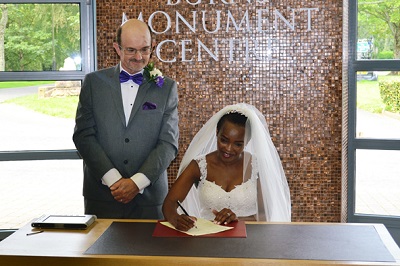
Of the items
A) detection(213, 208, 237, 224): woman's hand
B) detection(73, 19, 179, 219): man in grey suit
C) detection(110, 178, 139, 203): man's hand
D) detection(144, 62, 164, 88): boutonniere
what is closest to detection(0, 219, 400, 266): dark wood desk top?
detection(213, 208, 237, 224): woman's hand

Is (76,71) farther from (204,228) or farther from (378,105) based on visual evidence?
(204,228)

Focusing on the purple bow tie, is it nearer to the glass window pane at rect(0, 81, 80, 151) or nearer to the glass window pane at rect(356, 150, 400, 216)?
the glass window pane at rect(0, 81, 80, 151)

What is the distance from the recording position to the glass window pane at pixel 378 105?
17.4ft

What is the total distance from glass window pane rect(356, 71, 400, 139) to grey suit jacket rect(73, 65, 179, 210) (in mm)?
2121

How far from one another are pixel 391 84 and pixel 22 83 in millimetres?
3204

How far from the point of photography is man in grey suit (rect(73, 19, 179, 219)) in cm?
375

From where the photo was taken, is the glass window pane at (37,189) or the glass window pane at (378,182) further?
Result: the glass window pane at (37,189)

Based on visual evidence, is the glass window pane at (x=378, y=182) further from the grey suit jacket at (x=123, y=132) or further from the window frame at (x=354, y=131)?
the grey suit jacket at (x=123, y=132)

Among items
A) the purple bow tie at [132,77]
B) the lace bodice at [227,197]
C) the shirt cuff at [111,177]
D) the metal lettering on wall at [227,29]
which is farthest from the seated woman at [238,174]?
the metal lettering on wall at [227,29]

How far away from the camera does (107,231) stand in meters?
3.04

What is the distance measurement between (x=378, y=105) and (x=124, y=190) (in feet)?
8.88

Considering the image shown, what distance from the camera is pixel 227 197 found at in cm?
366

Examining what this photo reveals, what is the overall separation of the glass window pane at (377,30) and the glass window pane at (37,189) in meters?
2.71

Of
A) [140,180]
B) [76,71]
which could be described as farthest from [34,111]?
[140,180]
